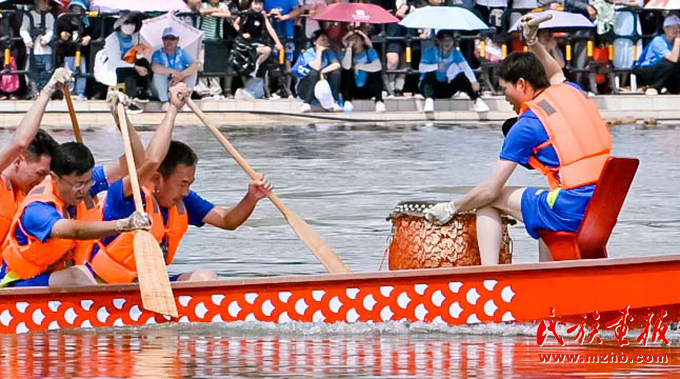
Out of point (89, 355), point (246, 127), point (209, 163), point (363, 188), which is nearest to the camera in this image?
point (89, 355)

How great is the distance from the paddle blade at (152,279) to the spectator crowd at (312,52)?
15.7 metres

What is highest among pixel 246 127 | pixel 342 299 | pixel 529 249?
pixel 342 299

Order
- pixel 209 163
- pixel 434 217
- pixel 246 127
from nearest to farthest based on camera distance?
pixel 434 217
pixel 209 163
pixel 246 127

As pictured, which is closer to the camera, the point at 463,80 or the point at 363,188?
the point at 363,188

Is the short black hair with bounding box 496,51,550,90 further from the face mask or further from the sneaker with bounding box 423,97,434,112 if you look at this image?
the sneaker with bounding box 423,97,434,112

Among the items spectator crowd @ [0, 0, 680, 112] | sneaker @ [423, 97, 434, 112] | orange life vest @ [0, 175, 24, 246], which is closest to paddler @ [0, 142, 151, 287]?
orange life vest @ [0, 175, 24, 246]

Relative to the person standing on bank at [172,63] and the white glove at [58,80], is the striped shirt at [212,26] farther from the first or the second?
the white glove at [58,80]

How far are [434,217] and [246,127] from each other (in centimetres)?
1575

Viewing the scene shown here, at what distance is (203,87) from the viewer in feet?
89.3

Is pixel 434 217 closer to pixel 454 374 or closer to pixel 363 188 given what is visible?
pixel 454 374

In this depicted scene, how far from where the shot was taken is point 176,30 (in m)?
25.9

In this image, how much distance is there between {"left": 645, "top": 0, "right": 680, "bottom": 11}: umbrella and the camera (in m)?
27.2

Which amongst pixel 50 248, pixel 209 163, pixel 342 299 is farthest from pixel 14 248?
pixel 209 163

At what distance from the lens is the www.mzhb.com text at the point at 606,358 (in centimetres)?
961
